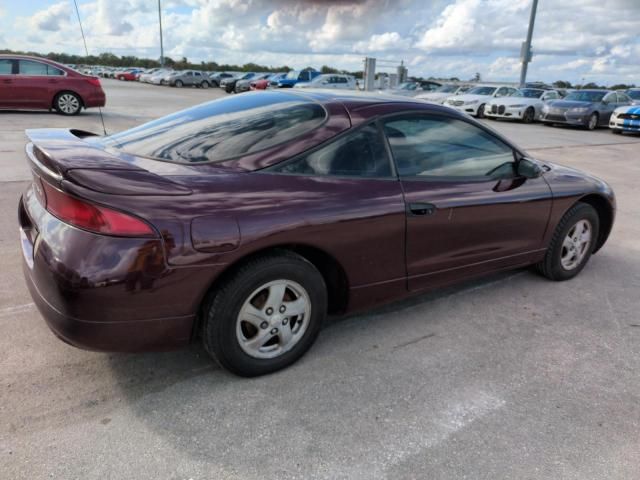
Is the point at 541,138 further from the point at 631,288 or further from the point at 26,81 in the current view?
the point at 26,81

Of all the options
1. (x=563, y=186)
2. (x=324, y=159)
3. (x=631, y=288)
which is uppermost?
(x=324, y=159)

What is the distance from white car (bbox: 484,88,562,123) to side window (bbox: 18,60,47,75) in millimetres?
16629

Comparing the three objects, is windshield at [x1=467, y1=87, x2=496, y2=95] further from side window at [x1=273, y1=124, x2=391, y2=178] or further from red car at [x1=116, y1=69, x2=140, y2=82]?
red car at [x1=116, y1=69, x2=140, y2=82]

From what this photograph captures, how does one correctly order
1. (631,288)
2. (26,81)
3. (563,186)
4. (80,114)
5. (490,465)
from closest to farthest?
1. (490,465)
2. (563,186)
3. (631,288)
4. (26,81)
5. (80,114)

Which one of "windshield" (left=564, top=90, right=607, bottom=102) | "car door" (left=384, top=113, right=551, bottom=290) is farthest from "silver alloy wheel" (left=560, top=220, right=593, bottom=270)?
"windshield" (left=564, top=90, right=607, bottom=102)

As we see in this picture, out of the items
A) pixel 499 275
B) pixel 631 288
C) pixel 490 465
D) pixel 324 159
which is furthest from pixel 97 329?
pixel 631 288

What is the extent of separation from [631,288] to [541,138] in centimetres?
1239

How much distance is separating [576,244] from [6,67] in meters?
14.0

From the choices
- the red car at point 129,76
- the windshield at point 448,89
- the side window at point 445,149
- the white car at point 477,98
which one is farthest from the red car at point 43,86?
the red car at point 129,76

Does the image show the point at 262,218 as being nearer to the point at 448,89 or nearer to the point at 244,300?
the point at 244,300

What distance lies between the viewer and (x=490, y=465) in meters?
2.20

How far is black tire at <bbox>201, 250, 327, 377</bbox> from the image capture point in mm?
2439

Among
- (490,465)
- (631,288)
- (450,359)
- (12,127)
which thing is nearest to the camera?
(490,465)

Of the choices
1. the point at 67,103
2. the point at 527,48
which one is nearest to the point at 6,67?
the point at 67,103
